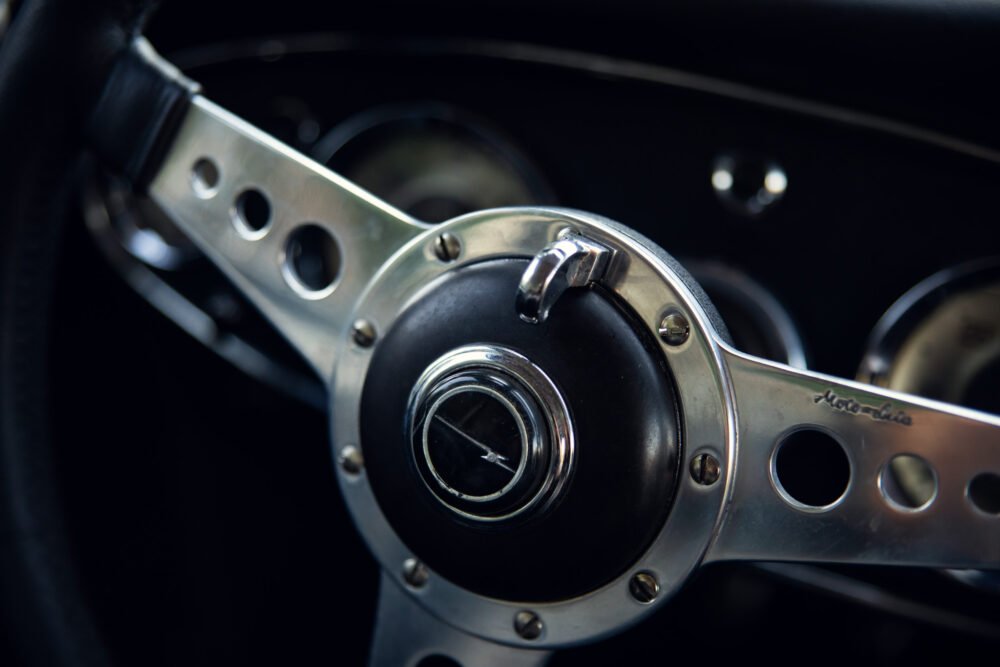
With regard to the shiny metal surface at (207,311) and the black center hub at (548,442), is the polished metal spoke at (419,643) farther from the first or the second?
the shiny metal surface at (207,311)

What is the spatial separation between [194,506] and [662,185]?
59cm

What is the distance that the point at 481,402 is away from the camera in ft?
1.94

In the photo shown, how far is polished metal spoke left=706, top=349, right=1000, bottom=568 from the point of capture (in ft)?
1.81

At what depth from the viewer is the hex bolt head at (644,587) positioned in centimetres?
61

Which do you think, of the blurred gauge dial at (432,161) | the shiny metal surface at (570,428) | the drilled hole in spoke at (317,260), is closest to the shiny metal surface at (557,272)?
the shiny metal surface at (570,428)

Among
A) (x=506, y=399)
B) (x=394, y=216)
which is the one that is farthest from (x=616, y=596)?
(x=394, y=216)

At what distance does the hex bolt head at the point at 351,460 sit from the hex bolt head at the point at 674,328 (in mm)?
220

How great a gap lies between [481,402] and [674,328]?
118 millimetres

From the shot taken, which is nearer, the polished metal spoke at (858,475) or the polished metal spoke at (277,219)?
the polished metal spoke at (858,475)

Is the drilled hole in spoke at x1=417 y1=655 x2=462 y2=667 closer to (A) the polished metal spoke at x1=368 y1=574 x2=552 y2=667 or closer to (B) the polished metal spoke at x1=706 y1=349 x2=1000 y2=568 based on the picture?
(A) the polished metal spoke at x1=368 y1=574 x2=552 y2=667

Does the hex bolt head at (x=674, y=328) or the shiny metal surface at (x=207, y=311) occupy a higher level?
the hex bolt head at (x=674, y=328)

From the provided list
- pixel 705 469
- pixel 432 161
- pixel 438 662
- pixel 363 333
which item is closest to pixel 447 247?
pixel 363 333

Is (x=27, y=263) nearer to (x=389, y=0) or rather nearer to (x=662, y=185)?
(x=389, y=0)

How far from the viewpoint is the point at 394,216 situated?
2.24 ft
